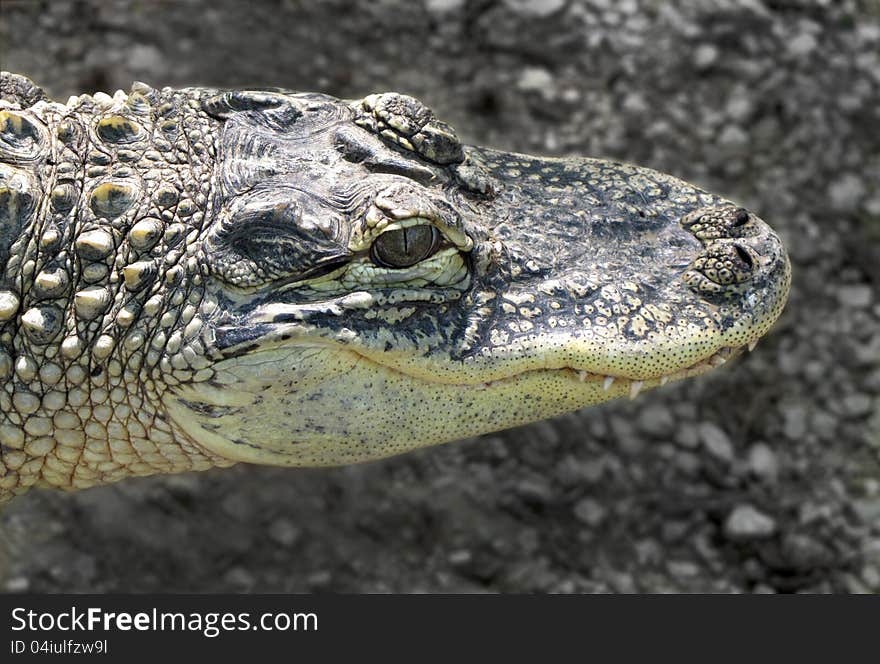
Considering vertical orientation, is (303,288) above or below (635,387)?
above

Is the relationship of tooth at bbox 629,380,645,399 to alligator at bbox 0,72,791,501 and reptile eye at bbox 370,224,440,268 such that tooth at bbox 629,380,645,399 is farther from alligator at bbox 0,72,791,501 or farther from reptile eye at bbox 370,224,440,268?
reptile eye at bbox 370,224,440,268

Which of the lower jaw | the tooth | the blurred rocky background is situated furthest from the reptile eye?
the blurred rocky background

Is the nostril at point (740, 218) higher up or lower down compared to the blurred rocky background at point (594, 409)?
higher up

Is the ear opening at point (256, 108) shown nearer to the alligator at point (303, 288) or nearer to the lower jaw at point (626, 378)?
the alligator at point (303, 288)

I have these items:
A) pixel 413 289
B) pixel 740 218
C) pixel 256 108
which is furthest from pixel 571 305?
pixel 256 108

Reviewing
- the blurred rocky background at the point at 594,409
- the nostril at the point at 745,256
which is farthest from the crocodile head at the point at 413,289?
the blurred rocky background at the point at 594,409

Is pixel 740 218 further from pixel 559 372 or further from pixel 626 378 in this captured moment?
pixel 559 372

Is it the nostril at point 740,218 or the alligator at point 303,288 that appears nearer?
the alligator at point 303,288

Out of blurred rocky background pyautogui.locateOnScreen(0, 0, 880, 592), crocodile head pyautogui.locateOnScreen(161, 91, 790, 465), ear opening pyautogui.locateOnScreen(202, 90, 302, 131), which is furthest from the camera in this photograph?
blurred rocky background pyautogui.locateOnScreen(0, 0, 880, 592)
